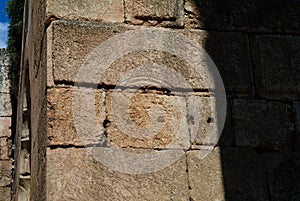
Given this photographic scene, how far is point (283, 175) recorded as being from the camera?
10.6ft

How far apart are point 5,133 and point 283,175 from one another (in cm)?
623

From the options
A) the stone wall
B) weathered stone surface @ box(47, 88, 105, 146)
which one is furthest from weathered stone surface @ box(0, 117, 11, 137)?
weathered stone surface @ box(47, 88, 105, 146)

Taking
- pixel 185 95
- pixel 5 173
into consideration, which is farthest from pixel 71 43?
pixel 5 173

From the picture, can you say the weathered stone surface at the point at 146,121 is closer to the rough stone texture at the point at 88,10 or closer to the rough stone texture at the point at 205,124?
the rough stone texture at the point at 205,124

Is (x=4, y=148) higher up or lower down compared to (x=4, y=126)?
lower down

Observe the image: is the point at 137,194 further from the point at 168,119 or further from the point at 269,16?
the point at 269,16

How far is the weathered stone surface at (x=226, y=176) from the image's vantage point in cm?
308

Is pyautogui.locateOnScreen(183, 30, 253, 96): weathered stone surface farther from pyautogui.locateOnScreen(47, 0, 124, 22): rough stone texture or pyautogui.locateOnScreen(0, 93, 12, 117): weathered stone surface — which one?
pyautogui.locateOnScreen(0, 93, 12, 117): weathered stone surface

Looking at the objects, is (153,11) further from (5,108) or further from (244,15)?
(5,108)

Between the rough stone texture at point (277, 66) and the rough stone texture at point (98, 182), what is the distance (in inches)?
32.8

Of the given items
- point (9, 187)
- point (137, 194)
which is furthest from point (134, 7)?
point (9, 187)

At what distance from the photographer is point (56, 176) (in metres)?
2.87

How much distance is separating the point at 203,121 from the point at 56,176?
94 cm

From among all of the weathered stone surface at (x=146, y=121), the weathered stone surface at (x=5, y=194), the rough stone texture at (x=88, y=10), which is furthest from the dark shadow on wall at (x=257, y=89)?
the weathered stone surface at (x=5, y=194)
